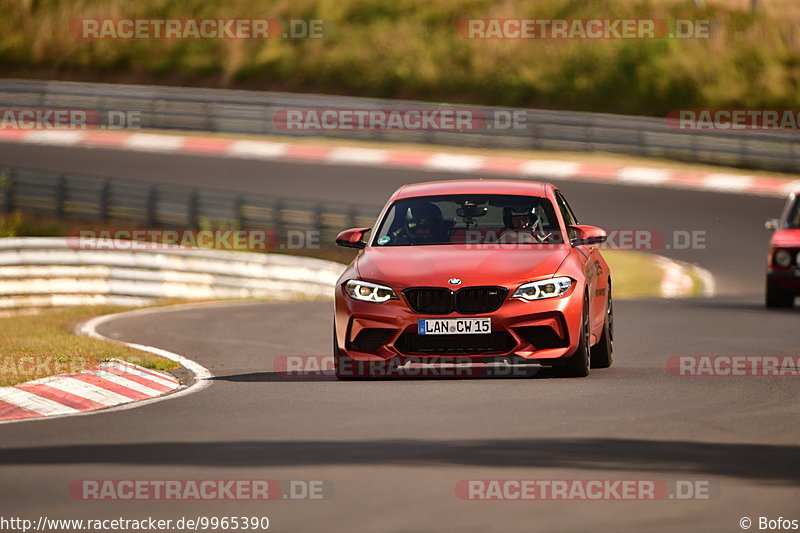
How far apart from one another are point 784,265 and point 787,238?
1.22 ft

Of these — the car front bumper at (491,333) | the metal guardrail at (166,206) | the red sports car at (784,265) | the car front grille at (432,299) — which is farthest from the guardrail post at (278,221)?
the car front grille at (432,299)

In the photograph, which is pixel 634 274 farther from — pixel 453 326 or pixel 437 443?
pixel 437 443

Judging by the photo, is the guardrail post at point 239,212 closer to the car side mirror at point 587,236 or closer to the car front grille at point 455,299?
the car side mirror at point 587,236

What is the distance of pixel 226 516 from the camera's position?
6980 millimetres

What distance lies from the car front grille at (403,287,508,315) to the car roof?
1.35 metres

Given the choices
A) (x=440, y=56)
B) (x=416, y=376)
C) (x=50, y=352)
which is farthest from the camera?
(x=440, y=56)

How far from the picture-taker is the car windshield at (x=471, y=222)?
40.8ft

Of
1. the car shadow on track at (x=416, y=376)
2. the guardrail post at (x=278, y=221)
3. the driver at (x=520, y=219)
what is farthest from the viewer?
the guardrail post at (x=278, y=221)

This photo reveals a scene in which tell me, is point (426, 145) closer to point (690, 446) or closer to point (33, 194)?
point (33, 194)

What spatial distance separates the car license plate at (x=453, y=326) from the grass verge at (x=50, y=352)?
2.87 m

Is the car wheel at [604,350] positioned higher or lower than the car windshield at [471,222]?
lower

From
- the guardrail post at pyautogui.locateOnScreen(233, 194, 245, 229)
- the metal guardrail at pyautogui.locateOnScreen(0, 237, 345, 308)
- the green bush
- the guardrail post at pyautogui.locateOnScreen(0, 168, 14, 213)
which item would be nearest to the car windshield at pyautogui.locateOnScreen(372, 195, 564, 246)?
the metal guardrail at pyautogui.locateOnScreen(0, 237, 345, 308)

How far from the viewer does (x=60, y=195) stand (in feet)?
95.9

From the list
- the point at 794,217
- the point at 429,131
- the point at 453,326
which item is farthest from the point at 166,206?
the point at 453,326
